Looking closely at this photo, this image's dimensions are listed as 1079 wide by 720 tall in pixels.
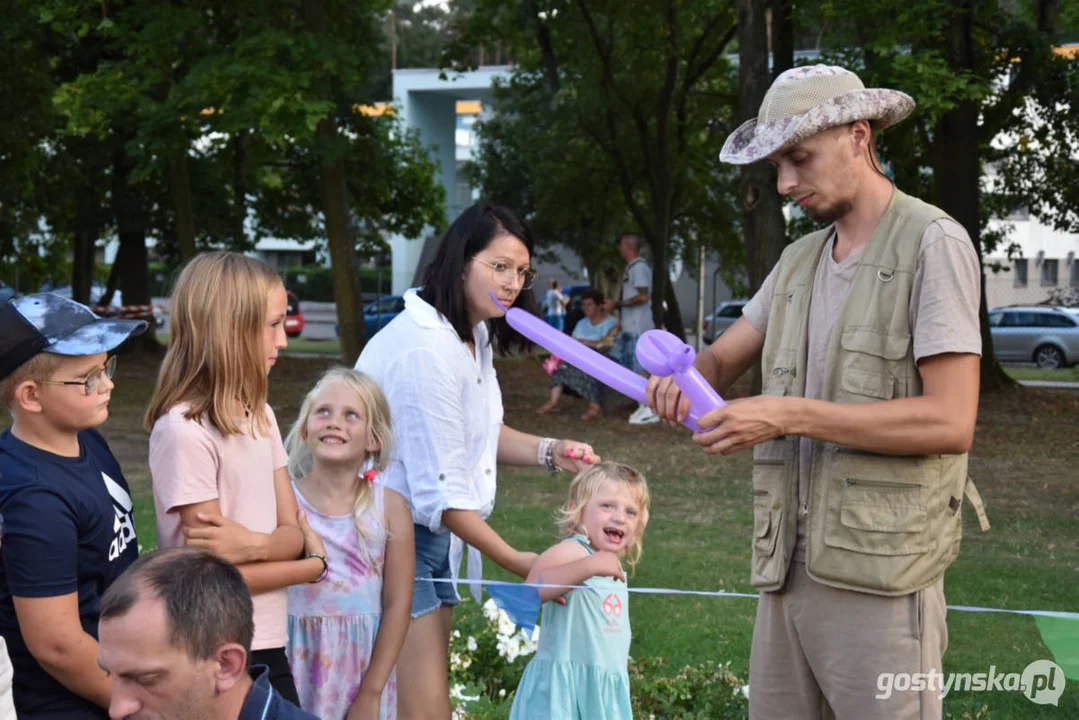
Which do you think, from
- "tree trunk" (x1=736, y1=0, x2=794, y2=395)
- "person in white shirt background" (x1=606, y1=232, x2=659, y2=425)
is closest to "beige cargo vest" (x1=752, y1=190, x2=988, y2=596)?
"tree trunk" (x1=736, y1=0, x2=794, y2=395)

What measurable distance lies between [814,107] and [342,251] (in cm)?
1629

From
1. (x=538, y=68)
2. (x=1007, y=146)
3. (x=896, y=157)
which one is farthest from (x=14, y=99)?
(x=1007, y=146)

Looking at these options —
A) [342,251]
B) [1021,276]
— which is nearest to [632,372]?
[342,251]

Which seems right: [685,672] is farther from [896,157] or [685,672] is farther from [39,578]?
[896,157]

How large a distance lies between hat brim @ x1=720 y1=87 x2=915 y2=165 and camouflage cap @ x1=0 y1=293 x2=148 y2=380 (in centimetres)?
154

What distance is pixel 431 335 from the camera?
11.7 ft

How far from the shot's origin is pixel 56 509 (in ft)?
8.69

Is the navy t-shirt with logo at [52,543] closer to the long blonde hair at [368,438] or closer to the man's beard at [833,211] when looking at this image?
the long blonde hair at [368,438]

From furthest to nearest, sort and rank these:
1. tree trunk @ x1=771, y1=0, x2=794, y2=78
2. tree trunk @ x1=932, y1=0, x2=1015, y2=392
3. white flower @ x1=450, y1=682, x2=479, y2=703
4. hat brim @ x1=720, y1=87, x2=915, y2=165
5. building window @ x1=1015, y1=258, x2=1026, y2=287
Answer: building window @ x1=1015, y1=258, x2=1026, y2=287
tree trunk @ x1=932, y1=0, x2=1015, y2=392
tree trunk @ x1=771, y1=0, x2=794, y2=78
white flower @ x1=450, y1=682, x2=479, y2=703
hat brim @ x1=720, y1=87, x2=915, y2=165

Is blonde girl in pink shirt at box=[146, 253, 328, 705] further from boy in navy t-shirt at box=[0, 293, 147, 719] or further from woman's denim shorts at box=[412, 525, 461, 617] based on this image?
woman's denim shorts at box=[412, 525, 461, 617]

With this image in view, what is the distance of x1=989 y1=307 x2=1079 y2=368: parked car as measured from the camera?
29.4 meters

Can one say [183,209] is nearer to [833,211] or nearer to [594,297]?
[594,297]

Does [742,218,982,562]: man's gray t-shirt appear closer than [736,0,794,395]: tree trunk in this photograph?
Yes

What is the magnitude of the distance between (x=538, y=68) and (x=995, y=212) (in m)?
9.68
